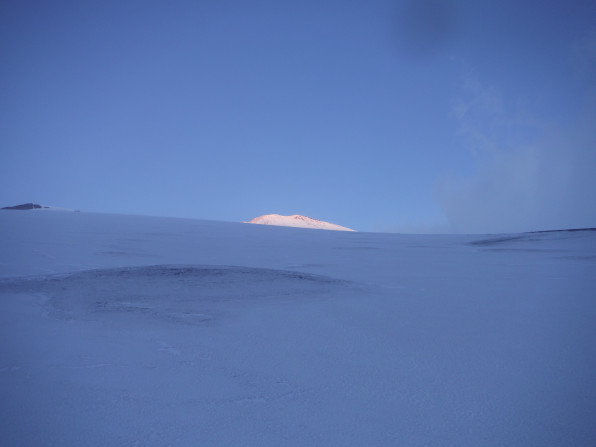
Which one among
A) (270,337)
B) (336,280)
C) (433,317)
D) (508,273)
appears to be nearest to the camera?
(270,337)

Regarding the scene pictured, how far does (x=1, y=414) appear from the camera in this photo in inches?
39.5

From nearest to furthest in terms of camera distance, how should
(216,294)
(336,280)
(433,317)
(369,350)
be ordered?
(369,350)
(433,317)
(216,294)
(336,280)

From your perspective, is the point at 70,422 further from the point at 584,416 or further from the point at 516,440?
the point at 584,416

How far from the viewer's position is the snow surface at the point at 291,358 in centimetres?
98

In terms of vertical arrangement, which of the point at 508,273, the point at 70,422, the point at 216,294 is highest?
the point at 508,273

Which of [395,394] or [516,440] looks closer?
[516,440]

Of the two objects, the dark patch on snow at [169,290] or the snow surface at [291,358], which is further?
the dark patch on snow at [169,290]

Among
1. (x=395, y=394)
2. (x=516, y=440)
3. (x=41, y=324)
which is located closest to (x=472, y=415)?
(x=516, y=440)

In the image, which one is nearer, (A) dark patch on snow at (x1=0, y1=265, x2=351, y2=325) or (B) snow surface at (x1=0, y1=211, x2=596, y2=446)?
(B) snow surface at (x1=0, y1=211, x2=596, y2=446)

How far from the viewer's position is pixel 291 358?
1384 mm

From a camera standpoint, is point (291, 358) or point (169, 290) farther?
point (169, 290)

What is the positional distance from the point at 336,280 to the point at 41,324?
1875mm

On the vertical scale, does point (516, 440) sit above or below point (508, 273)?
below

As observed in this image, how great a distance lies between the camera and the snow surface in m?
0.98
